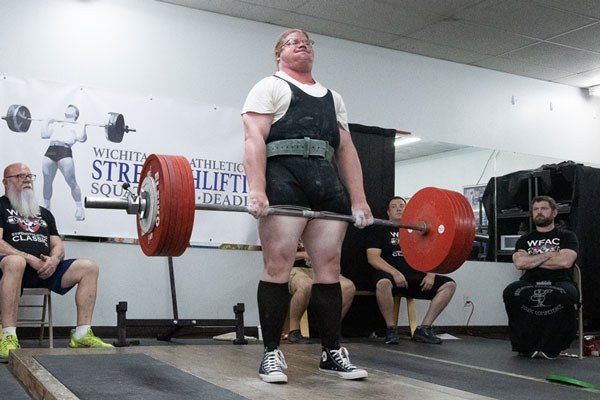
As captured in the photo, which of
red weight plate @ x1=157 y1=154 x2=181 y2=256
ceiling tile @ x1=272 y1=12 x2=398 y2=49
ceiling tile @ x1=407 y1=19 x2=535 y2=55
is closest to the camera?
red weight plate @ x1=157 y1=154 x2=181 y2=256

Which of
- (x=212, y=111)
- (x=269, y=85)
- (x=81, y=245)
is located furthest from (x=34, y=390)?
(x=212, y=111)

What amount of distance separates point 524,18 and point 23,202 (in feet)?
12.4

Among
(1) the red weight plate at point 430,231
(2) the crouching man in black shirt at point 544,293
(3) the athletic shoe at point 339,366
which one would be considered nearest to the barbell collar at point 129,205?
(3) the athletic shoe at point 339,366

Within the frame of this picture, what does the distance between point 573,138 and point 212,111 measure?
3805mm

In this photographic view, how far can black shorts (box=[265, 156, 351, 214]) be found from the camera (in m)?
2.50

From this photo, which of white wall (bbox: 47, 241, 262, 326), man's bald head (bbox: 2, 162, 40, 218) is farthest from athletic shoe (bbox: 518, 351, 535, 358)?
man's bald head (bbox: 2, 162, 40, 218)

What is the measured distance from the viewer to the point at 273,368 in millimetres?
2422

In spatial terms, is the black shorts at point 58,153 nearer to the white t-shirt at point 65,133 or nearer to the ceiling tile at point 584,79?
the white t-shirt at point 65,133

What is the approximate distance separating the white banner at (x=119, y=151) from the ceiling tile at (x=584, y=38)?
274 cm

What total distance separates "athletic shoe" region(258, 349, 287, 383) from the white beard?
2139mm

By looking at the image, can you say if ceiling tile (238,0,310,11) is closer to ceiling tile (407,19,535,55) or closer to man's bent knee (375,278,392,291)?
ceiling tile (407,19,535,55)

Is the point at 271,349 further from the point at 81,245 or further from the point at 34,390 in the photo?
the point at 81,245

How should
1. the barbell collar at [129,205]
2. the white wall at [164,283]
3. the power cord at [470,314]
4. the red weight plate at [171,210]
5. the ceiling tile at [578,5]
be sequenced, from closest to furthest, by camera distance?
the red weight plate at [171,210] → the barbell collar at [129,205] → the white wall at [164,283] → the ceiling tile at [578,5] → the power cord at [470,314]

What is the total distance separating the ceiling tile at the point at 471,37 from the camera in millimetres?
Result: 5305
